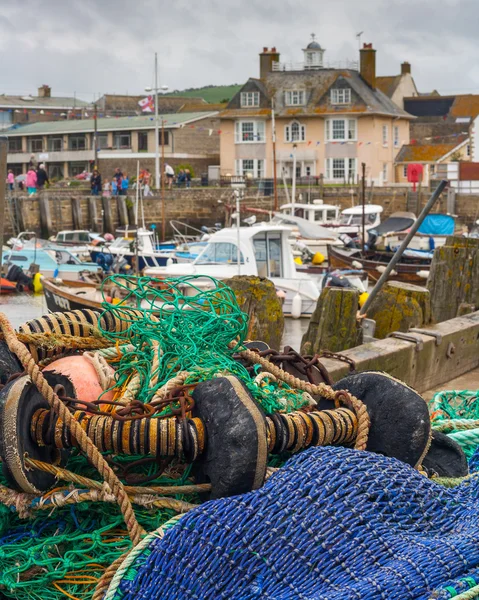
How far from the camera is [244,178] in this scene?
A: 50.8 meters

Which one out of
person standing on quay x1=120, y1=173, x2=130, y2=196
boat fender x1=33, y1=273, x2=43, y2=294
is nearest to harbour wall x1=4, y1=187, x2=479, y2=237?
person standing on quay x1=120, y1=173, x2=130, y2=196

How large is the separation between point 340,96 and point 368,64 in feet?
14.3

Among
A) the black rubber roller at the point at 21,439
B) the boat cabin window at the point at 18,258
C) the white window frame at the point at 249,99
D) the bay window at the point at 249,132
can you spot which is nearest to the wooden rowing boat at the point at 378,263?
the boat cabin window at the point at 18,258

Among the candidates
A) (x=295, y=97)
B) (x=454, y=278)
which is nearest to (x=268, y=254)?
(x=454, y=278)

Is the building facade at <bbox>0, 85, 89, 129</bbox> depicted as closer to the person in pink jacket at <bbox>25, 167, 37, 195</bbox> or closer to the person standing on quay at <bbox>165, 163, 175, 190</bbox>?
the person standing on quay at <bbox>165, 163, 175, 190</bbox>

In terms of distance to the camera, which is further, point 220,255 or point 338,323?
point 220,255

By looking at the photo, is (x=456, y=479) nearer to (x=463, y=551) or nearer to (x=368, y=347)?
(x=463, y=551)

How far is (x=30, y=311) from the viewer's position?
23.7 m

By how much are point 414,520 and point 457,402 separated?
3.13m

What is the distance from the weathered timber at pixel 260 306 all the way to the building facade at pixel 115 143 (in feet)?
158

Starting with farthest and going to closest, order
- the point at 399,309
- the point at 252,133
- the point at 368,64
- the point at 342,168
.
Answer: the point at 368,64 → the point at 252,133 → the point at 342,168 → the point at 399,309

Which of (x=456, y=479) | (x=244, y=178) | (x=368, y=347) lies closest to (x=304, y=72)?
(x=244, y=178)

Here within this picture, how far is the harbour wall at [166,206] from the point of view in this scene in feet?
139

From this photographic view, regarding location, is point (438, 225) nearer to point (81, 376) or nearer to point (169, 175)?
point (169, 175)
